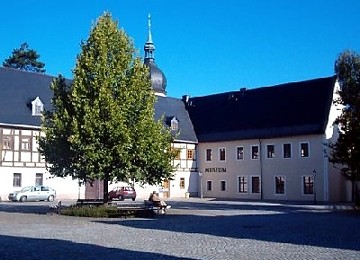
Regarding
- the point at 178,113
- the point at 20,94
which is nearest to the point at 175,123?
the point at 178,113

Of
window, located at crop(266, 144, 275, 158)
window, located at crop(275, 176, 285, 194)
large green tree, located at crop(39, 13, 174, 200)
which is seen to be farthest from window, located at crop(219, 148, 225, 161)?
large green tree, located at crop(39, 13, 174, 200)

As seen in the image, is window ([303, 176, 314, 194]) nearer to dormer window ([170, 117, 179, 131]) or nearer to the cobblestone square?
dormer window ([170, 117, 179, 131])

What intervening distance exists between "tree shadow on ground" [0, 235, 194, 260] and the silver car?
94.4ft

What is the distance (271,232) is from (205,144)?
39883 mm

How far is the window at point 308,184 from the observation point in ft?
161

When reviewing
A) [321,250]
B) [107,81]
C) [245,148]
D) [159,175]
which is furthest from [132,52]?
[245,148]

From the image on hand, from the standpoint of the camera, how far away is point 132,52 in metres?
29.4

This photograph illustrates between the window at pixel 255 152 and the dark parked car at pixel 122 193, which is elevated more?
the window at pixel 255 152

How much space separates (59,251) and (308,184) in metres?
38.5

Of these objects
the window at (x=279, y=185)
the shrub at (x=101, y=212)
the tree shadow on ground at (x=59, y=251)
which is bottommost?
the tree shadow on ground at (x=59, y=251)

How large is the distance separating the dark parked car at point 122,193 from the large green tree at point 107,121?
20.3 meters

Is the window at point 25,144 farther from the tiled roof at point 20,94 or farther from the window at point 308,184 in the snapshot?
the window at point 308,184

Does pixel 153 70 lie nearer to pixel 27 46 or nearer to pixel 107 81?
pixel 27 46

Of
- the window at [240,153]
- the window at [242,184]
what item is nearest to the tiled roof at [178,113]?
the window at [240,153]
